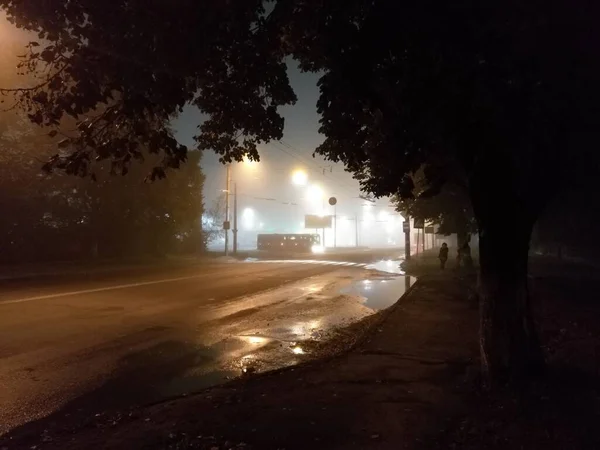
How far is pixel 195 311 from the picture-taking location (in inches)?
549

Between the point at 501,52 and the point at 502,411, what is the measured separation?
12.8 feet

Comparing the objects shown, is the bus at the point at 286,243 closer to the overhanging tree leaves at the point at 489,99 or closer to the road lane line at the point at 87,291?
the road lane line at the point at 87,291

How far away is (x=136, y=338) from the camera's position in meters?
10.4

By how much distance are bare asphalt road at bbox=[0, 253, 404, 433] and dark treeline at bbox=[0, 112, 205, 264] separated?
9.87 m

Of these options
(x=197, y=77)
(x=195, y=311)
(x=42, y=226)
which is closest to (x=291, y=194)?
(x=42, y=226)

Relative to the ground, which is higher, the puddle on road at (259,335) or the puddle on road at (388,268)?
the puddle on road at (388,268)

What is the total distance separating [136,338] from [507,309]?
7.15 meters

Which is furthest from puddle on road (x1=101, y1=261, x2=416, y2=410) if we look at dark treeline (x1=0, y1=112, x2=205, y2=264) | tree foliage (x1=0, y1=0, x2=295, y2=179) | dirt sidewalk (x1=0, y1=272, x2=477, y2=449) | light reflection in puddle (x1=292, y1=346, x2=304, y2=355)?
dark treeline (x1=0, y1=112, x2=205, y2=264)

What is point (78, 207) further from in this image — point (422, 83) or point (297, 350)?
A: point (422, 83)

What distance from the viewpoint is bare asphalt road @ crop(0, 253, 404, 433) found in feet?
22.9

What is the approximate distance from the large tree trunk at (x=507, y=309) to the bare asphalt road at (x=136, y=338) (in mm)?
3565

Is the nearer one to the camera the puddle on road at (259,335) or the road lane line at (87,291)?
the puddle on road at (259,335)

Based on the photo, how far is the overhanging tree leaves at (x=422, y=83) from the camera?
5.61m

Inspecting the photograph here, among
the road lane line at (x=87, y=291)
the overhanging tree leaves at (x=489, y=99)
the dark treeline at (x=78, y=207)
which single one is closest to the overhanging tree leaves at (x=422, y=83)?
the overhanging tree leaves at (x=489, y=99)
